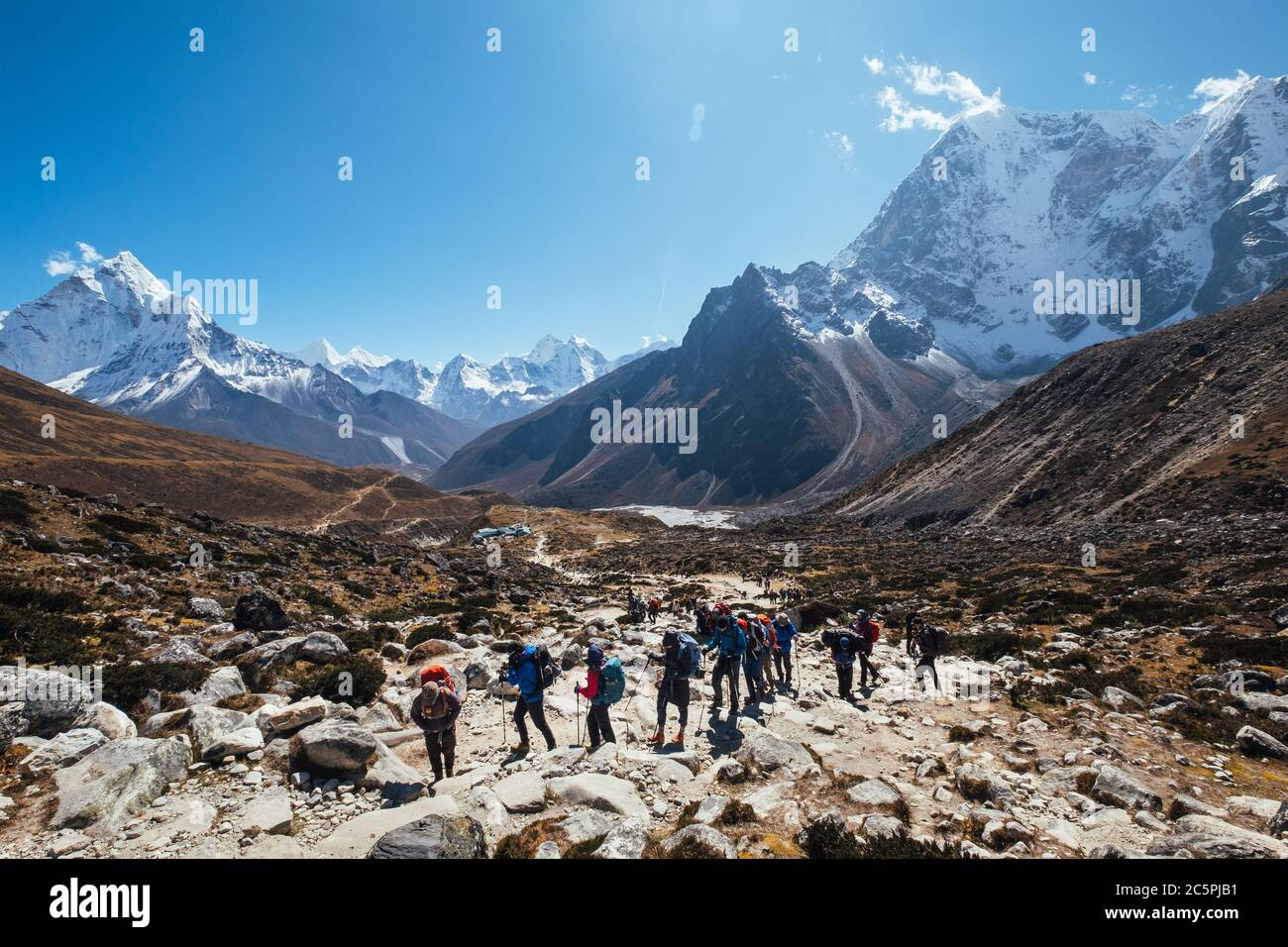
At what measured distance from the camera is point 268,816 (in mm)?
7062

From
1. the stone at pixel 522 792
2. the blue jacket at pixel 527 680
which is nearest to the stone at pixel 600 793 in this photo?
the stone at pixel 522 792

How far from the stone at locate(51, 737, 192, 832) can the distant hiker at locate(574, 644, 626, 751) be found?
612 cm

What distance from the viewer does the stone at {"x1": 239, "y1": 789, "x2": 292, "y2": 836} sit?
6859 mm

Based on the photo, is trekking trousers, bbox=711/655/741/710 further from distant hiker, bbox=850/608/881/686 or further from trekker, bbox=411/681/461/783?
trekker, bbox=411/681/461/783

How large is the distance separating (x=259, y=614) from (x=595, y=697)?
490 inches

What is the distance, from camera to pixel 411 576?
33094 millimetres

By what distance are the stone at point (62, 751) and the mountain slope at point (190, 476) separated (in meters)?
79.8

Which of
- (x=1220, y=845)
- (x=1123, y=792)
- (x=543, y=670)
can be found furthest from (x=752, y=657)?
(x=1220, y=845)

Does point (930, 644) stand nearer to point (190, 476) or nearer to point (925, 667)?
point (925, 667)

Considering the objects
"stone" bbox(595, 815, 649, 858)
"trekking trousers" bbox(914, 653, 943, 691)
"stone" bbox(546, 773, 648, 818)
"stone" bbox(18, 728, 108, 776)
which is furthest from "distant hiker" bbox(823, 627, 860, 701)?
"stone" bbox(18, 728, 108, 776)
